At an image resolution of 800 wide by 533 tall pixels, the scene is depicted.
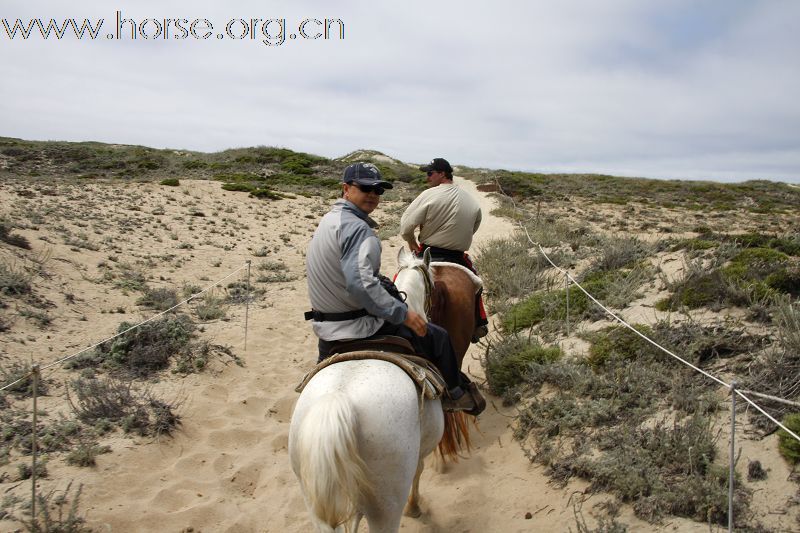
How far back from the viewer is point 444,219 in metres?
5.18

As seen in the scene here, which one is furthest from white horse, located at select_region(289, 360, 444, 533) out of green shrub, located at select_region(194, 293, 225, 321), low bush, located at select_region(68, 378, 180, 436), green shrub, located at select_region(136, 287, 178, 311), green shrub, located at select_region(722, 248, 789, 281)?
green shrub, located at select_region(136, 287, 178, 311)

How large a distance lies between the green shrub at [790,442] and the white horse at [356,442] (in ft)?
8.15

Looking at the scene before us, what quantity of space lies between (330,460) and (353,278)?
3.26 ft

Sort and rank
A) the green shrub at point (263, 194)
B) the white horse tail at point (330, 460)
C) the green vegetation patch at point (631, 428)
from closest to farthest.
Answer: the white horse tail at point (330, 460) → the green vegetation patch at point (631, 428) → the green shrub at point (263, 194)

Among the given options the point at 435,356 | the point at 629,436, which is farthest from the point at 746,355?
the point at 435,356

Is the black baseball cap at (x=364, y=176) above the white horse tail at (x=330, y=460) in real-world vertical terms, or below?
above

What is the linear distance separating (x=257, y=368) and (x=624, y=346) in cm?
449

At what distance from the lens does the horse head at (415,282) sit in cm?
386

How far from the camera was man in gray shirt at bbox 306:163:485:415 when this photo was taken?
296 centimetres

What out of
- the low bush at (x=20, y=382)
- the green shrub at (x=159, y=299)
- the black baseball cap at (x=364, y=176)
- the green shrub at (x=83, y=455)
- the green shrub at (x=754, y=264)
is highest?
the black baseball cap at (x=364, y=176)

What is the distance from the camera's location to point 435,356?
11.6 ft

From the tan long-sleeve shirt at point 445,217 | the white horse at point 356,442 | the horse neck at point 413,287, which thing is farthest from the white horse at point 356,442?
the tan long-sleeve shirt at point 445,217

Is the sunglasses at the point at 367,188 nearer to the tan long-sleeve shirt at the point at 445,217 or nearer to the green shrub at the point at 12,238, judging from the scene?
the tan long-sleeve shirt at the point at 445,217

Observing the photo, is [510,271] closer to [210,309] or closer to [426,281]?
[210,309]
